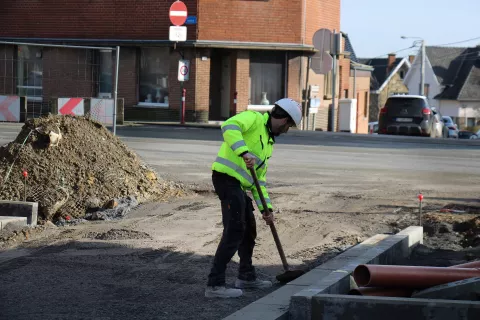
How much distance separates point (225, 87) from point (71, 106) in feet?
54.6

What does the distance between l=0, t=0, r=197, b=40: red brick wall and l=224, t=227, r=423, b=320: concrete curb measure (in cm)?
2574

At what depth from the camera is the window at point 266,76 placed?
3512 cm

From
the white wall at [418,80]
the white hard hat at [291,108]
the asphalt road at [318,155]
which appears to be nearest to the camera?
the white hard hat at [291,108]

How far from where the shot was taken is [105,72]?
25.3m

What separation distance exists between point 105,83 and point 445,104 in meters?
55.2

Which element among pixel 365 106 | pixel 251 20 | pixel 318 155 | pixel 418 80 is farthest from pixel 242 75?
pixel 418 80

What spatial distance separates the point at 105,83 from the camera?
31609 millimetres

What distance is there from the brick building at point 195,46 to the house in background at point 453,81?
45.9 m

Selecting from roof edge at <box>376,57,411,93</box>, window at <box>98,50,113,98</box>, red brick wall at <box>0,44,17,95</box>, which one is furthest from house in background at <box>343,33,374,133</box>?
roof edge at <box>376,57,411,93</box>

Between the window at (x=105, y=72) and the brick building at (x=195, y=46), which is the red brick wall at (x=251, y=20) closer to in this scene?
the brick building at (x=195, y=46)

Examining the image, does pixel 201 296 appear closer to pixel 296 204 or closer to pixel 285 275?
pixel 285 275

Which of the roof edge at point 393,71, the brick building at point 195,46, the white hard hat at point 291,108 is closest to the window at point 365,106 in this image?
the brick building at point 195,46

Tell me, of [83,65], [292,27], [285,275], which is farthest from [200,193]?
[292,27]

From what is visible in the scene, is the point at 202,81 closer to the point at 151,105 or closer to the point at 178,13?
the point at 151,105
